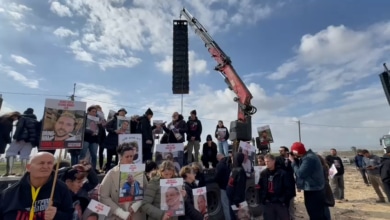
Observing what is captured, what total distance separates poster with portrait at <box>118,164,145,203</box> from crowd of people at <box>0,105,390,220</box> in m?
0.10

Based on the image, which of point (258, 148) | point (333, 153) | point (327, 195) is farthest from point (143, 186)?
point (333, 153)

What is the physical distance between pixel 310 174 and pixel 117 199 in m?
3.89

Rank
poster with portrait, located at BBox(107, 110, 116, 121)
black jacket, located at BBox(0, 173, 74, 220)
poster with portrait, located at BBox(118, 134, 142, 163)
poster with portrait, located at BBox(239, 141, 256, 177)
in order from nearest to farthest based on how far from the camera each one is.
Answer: black jacket, located at BBox(0, 173, 74, 220), poster with portrait, located at BBox(118, 134, 142, 163), poster with portrait, located at BBox(239, 141, 256, 177), poster with portrait, located at BBox(107, 110, 116, 121)

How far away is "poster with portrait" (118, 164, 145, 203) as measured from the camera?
375cm

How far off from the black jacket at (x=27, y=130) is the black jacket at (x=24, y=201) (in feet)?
11.9

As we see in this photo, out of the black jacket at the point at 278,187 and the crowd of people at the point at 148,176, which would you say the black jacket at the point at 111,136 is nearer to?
the crowd of people at the point at 148,176

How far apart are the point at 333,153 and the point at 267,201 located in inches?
313

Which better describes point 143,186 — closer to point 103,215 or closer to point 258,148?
point 103,215

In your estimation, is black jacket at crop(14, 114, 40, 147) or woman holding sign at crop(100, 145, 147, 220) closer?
woman holding sign at crop(100, 145, 147, 220)

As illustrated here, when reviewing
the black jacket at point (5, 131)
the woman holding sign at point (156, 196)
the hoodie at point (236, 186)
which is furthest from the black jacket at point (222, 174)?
the black jacket at point (5, 131)

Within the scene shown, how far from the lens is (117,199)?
3771 mm

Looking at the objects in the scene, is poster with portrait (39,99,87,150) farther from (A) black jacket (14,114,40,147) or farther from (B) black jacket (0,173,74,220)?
(A) black jacket (14,114,40,147)

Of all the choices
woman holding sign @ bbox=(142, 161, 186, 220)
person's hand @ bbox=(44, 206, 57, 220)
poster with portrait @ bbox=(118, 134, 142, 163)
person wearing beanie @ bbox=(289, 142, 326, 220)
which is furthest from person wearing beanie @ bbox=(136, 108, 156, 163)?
person's hand @ bbox=(44, 206, 57, 220)

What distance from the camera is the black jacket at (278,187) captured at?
5.53 meters
